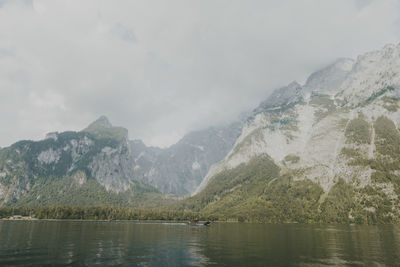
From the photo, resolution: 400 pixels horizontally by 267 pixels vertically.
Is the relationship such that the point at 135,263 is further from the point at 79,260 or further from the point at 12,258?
the point at 12,258

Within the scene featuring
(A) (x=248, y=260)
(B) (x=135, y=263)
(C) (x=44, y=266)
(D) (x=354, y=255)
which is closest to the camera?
(C) (x=44, y=266)

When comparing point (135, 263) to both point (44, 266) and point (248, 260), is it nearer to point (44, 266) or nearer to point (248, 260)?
point (44, 266)

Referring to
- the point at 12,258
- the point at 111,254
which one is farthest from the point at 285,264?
the point at 12,258

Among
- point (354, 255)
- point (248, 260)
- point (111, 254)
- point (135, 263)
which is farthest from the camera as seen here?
point (354, 255)

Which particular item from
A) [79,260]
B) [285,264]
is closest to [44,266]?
[79,260]

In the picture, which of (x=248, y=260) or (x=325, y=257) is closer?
(x=248, y=260)

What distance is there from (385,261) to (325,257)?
1068cm

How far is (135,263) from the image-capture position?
45.9m

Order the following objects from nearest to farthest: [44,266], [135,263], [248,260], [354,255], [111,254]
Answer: [44,266] → [135,263] → [248,260] → [111,254] → [354,255]

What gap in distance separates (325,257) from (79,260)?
49.8 metres

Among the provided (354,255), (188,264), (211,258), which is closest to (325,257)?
(354,255)

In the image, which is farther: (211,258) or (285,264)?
(211,258)

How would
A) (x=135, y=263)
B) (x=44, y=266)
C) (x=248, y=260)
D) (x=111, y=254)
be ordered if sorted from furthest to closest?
(x=111, y=254), (x=248, y=260), (x=135, y=263), (x=44, y=266)

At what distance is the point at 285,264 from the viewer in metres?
46.7
